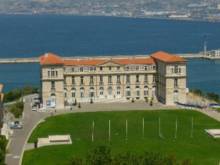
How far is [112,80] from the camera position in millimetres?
60188

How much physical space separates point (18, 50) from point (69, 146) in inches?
3486

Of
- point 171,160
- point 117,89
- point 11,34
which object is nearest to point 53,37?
point 11,34

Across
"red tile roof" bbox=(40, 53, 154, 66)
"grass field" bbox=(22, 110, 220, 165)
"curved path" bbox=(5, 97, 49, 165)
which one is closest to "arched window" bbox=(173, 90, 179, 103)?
"red tile roof" bbox=(40, 53, 154, 66)

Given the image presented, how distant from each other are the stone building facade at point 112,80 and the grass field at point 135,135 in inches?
180

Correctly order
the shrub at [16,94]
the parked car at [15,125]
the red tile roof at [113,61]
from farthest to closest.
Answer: the shrub at [16,94] < the red tile roof at [113,61] < the parked car at [15,125]

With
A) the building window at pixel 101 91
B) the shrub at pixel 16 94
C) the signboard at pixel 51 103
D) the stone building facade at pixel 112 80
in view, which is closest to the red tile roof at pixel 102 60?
the stone building facade at pixel 112 80

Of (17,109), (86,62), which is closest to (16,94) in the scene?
(86,62)

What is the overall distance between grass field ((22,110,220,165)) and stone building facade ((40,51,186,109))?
4.56 metres

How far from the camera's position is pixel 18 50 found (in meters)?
129

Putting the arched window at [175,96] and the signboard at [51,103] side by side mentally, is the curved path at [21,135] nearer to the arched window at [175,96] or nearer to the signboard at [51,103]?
the signboard at [51,103]

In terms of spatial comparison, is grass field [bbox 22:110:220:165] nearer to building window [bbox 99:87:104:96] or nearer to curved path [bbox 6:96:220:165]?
curved path [bbox 6:96:220:165]

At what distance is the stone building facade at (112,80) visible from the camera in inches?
2277

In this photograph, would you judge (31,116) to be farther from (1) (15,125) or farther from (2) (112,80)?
(2) (112,80)

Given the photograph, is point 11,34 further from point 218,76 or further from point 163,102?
point 163,102
